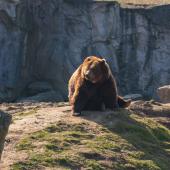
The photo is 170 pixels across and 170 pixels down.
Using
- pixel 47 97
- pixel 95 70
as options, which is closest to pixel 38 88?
pixel 47 97

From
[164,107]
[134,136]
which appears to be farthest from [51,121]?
[164,107]

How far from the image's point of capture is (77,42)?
4472 centimetres

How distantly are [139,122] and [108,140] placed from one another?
1.42 meters

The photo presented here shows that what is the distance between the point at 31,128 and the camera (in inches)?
364

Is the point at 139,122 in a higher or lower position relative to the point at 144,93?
higher

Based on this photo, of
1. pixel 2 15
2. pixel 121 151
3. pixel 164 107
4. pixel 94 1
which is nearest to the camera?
pixel 121 151

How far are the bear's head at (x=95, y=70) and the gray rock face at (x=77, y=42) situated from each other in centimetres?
2798

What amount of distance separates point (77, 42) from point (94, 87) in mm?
34319

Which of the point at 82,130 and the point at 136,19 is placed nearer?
the point at 82,130

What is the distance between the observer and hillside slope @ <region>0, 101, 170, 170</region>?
794 centimetres

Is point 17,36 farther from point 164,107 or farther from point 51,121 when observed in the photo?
point 51,121

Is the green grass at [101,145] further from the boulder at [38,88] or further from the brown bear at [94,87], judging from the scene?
the boulder at [38,88]

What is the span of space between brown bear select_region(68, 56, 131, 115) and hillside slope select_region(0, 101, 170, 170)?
0.20 m

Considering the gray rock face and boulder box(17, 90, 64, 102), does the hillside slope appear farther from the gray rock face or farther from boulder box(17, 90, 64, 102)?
the gray rock face
